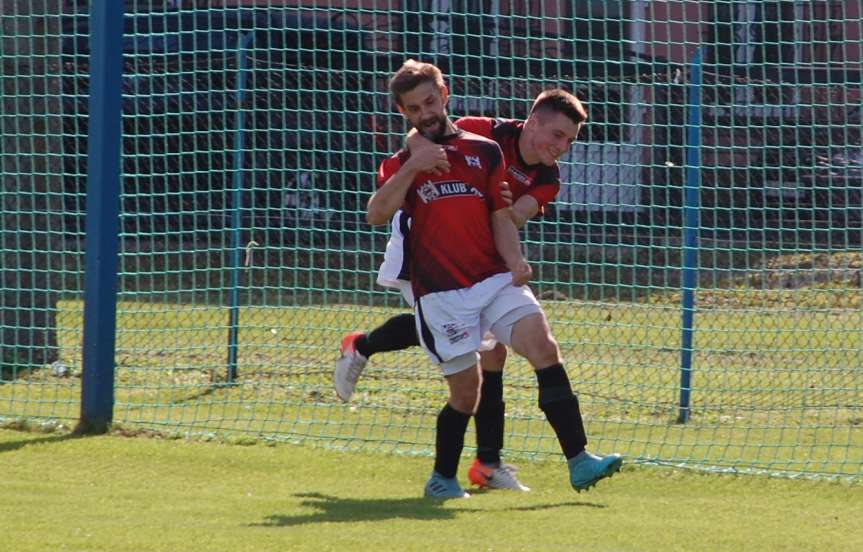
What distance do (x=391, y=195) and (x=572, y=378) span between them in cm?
367

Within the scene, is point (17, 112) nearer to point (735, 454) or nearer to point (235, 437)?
point (235, 437)

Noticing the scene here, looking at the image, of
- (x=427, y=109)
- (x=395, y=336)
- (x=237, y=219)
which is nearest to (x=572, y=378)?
(x=237, y=219)

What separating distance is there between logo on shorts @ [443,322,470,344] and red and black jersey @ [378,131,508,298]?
0.47 ft

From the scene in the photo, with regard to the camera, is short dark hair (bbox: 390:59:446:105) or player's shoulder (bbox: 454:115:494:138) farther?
player's shoulder (bbox: 454:115:494:138)

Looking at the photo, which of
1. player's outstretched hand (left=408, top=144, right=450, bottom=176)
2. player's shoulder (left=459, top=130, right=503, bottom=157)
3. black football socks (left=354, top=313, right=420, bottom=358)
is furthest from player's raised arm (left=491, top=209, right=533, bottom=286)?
black football socks (left=354, top=313, right=420, bottom=358)

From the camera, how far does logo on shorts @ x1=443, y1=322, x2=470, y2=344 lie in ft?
18.1

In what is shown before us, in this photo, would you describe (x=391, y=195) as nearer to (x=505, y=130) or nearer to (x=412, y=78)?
(x=412, y=78)

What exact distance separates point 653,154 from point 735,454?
219cm

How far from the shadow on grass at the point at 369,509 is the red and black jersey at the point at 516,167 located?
1224 mm

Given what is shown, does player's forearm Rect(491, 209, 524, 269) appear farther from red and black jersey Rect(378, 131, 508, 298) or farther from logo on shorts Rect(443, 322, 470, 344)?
logo on shorts Rect(443, 322, 470, 344)

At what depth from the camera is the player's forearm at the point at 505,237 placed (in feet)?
18.2

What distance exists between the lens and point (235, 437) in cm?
693

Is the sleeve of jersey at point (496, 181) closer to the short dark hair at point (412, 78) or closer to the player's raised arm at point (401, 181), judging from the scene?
the player's raised arm at point (401, 181)

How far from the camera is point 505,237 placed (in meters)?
5.55
